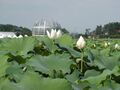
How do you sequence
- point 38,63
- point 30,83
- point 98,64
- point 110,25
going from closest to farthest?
point 30,83
point 38,63
point 98,64
point 110,25

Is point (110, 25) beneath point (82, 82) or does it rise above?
beneath

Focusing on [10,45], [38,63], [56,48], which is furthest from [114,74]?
[10,45]

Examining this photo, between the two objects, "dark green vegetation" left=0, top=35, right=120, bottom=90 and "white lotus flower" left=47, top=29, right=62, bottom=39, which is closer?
"dark green vegetation" left=0, top=35, right=120, bottom=90

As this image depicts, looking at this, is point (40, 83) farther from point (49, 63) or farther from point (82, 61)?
point (82, 61)

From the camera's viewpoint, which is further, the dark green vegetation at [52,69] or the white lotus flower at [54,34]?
the white lotus flower at [54,34]

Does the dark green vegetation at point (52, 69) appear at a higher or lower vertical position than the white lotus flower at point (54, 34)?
lower

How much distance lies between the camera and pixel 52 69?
1.62 meters

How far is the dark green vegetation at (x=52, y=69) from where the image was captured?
1.04 m

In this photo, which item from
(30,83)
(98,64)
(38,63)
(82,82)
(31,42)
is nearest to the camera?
(30,83)

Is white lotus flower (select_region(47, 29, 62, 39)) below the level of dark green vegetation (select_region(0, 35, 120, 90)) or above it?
above

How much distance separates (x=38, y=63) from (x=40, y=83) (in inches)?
24.5

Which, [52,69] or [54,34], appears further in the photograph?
[54,34]

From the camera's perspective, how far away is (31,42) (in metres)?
2.14

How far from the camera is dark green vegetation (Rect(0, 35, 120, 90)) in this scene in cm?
104
